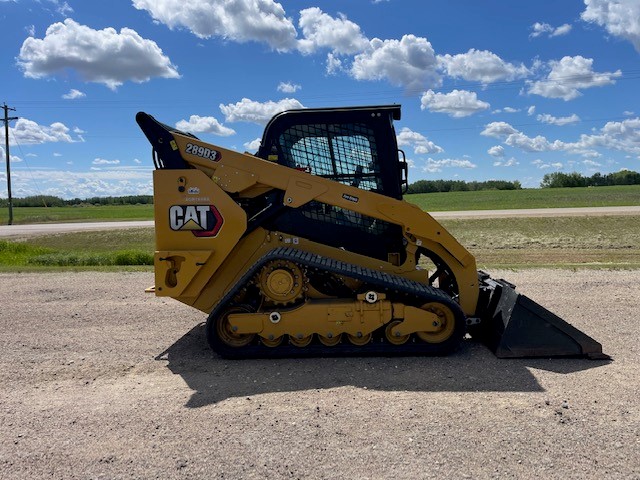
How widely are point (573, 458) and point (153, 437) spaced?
3020 mm

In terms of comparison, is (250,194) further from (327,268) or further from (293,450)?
(293,450)

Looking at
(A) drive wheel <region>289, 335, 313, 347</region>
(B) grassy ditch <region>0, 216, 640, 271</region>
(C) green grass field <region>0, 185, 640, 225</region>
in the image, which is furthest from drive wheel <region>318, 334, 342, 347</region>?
(C) green grass field <region>0, 185, 640, 225</region>

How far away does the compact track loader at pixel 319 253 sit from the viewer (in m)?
5.55

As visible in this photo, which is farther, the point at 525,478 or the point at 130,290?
the point at 130,290

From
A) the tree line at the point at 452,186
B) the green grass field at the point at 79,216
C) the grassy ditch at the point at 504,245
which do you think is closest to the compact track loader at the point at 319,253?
the grassy ditch at the point at 504,245

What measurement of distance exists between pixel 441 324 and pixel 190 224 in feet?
10.0

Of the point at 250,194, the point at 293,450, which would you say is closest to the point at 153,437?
the point at 293,450

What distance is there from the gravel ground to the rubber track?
130 mm

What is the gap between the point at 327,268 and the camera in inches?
216

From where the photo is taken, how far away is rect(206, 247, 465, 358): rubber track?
550 centimetres

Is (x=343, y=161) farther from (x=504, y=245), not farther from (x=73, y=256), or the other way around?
(x=504, y=245)

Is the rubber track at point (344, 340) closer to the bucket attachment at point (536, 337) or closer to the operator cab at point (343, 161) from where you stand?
the bucket attachment at point (536, 337)

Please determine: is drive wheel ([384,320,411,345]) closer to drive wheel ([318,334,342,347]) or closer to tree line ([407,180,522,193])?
drive wheel ([318,334,342,347])

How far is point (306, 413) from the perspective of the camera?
166 inches
